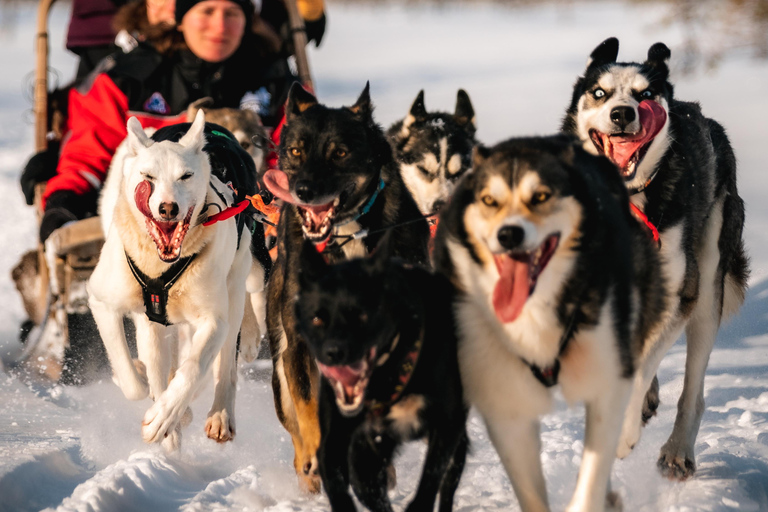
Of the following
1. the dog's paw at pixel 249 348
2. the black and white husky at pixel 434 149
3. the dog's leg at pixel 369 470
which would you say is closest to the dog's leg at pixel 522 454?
the dog's leg at pixel 369 470

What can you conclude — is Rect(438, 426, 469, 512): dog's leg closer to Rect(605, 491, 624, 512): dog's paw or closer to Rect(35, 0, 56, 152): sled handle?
Rect(605, 491, 624, 512): dog's paw

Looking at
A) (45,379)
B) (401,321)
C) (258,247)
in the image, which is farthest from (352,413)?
(45,379)

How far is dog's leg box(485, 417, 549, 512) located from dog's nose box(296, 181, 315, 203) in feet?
3.49

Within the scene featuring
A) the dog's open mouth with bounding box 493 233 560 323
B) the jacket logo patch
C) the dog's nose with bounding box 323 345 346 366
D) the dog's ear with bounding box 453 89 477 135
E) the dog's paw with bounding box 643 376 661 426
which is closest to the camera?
the dog's nose with bounding box 323 345 346 366

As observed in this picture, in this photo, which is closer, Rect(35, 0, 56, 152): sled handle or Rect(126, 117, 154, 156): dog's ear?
Rect(126, 117, 154, 156): dog's ear

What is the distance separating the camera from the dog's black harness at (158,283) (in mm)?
3484

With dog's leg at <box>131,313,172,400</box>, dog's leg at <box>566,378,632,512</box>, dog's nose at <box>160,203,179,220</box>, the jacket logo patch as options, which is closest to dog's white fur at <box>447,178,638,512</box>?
dog's leg at <box>566,378,632,512</box>

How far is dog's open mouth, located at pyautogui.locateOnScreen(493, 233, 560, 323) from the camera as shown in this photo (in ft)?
7.32

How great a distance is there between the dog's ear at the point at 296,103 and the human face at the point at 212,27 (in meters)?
2.27

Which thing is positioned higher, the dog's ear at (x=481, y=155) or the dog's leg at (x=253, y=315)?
the dog's ear at (x=481, y=155)

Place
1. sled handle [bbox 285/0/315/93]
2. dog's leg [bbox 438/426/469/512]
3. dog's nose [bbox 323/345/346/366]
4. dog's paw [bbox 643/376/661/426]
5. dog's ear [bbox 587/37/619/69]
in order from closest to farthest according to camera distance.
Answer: dog's nose [bbox 323/345/346/366] → dog's leg [bbox 438/426/469/512] → dog's ear [bbox 587/37/619/69] → dog's paw [bbox 643/376/661/426] → sled handle [bbox 285/0/315/93]

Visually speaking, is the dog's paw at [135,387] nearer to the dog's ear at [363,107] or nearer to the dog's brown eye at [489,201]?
the dog's ear at [363,107]

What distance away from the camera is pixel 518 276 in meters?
2.24

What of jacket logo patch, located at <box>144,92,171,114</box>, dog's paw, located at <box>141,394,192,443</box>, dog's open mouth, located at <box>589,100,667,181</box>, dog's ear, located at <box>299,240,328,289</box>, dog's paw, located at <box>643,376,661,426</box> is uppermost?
jacket logo patch, located at <box>144,92,171,114</box>
